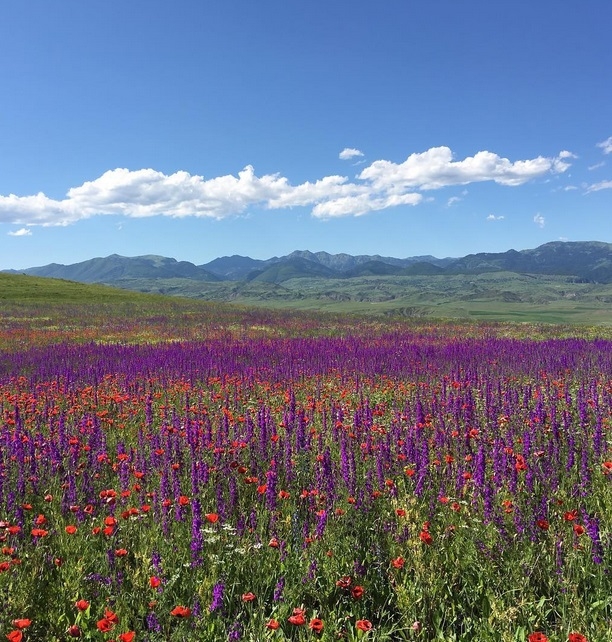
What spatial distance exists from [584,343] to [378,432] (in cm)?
1562

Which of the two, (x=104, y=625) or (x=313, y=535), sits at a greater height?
(x=104, y=625)

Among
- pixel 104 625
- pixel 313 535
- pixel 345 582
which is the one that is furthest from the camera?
pixel 313 535

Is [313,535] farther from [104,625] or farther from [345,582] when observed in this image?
[104,625]

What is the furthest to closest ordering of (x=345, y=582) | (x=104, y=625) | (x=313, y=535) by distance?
(x=313, y=535), (x=345, y=582), (x=104, y=625)

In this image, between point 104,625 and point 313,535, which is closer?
point 104,625

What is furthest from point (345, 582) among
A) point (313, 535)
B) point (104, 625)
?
point (104, 625)

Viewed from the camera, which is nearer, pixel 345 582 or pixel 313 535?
pixel 345 582

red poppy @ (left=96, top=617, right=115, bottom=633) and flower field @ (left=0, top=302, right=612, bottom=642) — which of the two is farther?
flower field @ (left=0, top=302, right=612, bottom=642)

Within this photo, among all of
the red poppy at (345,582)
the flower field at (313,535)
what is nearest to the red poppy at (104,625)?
the flower field at (313,535)

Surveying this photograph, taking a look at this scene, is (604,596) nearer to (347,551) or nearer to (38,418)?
(347,551)

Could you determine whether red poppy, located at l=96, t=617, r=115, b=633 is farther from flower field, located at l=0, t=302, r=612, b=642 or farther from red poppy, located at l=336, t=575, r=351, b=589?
red poppy, located at l=336, t=575, r=351, b=589

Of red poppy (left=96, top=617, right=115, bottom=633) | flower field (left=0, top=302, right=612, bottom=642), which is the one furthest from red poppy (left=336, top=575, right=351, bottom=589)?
red poppy (left=96, top=617, right=115, bottom=633)

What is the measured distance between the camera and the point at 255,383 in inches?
455

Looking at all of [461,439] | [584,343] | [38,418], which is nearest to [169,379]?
[38,418]
